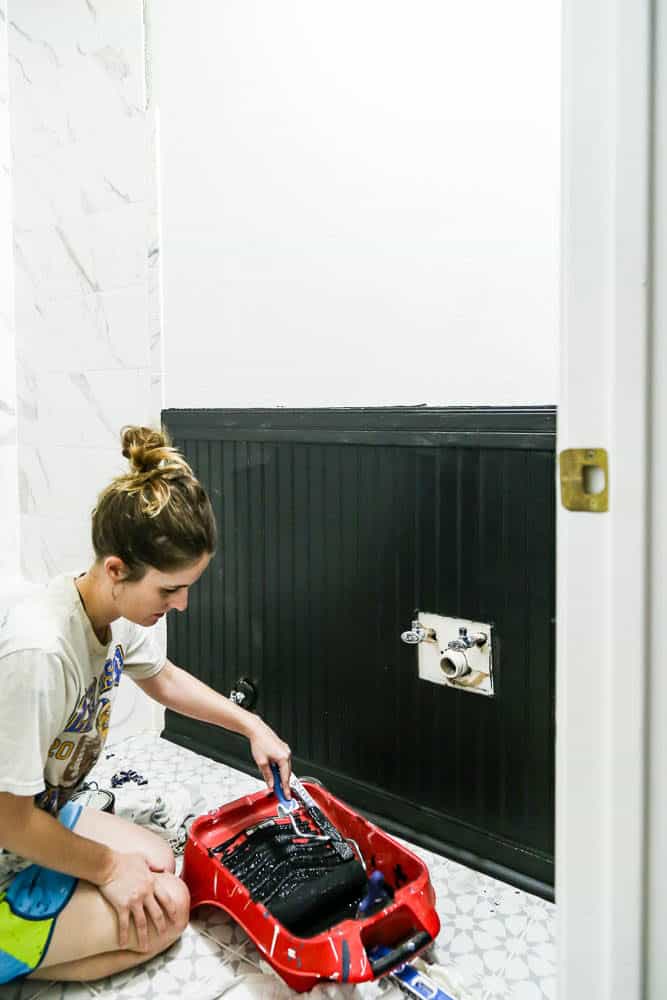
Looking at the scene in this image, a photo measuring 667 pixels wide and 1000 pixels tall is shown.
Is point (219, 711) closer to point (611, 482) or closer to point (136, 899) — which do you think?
point (136, 899)

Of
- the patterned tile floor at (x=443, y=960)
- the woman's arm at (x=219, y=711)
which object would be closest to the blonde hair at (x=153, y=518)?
the woman's arm at (x=219, y=711)

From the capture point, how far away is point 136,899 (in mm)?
1149

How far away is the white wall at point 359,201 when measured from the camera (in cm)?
130

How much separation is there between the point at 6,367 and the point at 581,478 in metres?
2.14

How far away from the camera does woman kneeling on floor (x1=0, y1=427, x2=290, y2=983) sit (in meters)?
1.07

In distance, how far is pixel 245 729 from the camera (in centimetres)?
138

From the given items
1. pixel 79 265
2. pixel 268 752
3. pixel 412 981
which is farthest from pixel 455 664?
pixel 79 265

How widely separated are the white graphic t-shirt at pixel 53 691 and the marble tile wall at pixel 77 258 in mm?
851

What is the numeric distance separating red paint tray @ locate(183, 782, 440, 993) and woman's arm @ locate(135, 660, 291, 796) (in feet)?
0.43

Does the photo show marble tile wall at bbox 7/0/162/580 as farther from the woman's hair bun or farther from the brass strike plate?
the brass strike plate

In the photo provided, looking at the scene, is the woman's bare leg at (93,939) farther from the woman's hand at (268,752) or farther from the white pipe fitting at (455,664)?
the white pipe fitting at (455,664)

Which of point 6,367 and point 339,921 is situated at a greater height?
point 6,367

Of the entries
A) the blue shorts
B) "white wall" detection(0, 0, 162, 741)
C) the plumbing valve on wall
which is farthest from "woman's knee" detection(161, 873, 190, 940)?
"white wall" detection(0, 0, 162, 741)

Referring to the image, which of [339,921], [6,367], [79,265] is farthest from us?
[6,367]
